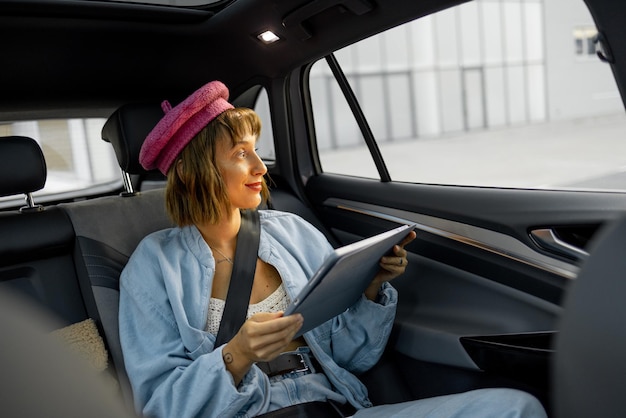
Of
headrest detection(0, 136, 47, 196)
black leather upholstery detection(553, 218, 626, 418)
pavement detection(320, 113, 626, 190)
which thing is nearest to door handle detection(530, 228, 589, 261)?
pavement detection(320, 113, 626, 190)

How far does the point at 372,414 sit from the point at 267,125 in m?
1.43

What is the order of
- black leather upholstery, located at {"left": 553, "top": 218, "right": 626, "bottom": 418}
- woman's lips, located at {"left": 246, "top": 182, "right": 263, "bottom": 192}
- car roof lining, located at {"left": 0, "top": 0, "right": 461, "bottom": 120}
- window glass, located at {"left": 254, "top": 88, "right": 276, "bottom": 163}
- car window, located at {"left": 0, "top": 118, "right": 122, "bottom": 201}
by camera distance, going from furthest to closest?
1. window glass, located at {"left": 254, "top": 88, "right": 276, "bottom": 163}
2. car window, located at {"left": 0, "top": 118, "right": 122, "bottom": 201}
3. car roof lining, located at {"left": 0, "top": 0, "right": 461, "bottom": 120}
4. woman's lips, located at {"left": 246, "top": 182, "right": 263, "bottom": 192}
5. black leather upholstery, located at {"left": 553, "top": 218, "right": 626, "bottom": 418}

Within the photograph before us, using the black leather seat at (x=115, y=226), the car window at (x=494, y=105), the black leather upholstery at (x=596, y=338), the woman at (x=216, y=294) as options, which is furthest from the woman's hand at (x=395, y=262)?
the black leather upholstery at (x=596, y=338)

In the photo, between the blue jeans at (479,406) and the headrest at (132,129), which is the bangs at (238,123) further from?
the blue jeans at (479,406)

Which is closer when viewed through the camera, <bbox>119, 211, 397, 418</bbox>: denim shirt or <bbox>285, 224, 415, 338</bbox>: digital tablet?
<bbox>285, 224, 415, 338</bbox>: digital tablet

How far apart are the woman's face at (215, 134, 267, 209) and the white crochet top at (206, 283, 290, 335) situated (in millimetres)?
→ 254

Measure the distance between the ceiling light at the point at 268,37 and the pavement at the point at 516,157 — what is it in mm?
506

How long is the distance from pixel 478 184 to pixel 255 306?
2.68 feet

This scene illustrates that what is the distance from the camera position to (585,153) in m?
1.80

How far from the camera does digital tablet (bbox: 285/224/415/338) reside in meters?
1.16

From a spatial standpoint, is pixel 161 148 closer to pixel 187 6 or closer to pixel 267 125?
pixel 187 6

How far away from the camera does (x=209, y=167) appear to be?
1668mm

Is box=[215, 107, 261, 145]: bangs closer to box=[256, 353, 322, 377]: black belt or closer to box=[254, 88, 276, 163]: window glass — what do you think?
box=[256, 353, 322, 377]: black belt

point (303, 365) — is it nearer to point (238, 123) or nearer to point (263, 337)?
point (263, 337)
